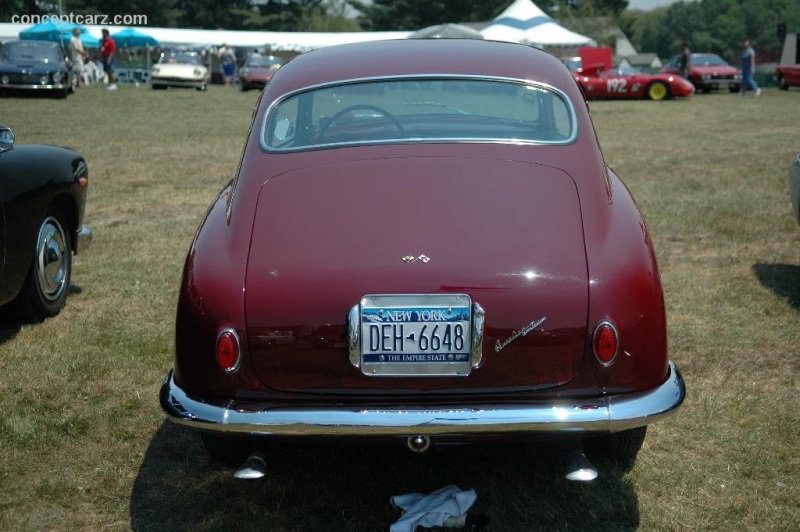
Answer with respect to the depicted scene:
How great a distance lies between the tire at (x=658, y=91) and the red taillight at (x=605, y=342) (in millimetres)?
25744

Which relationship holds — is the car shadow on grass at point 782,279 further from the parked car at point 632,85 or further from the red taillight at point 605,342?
the parked car at point 632,85

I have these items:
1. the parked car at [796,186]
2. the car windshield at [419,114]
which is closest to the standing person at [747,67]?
the parked car at [796,186]

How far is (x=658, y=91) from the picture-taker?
27.7m

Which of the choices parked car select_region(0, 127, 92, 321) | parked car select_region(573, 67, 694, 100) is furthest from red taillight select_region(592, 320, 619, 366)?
parked car select_region(573, 67, 694, 100)

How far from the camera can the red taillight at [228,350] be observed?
10.2 ft

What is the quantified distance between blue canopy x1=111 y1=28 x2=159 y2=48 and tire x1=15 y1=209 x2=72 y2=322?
1528 inches

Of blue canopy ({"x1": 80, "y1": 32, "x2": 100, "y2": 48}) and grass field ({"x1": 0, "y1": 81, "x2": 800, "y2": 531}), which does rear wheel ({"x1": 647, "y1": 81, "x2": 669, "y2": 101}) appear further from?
blue canopy ({"x1": 80, "y1": 32, "x2": 100, "y2": 48})

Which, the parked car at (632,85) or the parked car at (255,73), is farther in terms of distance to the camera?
the parked car at (255,73)

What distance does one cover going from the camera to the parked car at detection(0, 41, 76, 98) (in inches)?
955

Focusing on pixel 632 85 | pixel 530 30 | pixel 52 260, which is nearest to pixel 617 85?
pixel 632 85

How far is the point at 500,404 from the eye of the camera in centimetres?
307

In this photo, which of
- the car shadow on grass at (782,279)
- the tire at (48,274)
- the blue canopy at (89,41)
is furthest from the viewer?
the blue canopy at (89,41)

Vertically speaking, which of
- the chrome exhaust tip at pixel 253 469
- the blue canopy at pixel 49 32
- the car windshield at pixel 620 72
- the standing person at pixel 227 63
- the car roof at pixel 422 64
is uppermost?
the car roof at pixel 422 64

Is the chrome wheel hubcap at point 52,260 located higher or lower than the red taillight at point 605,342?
lower
